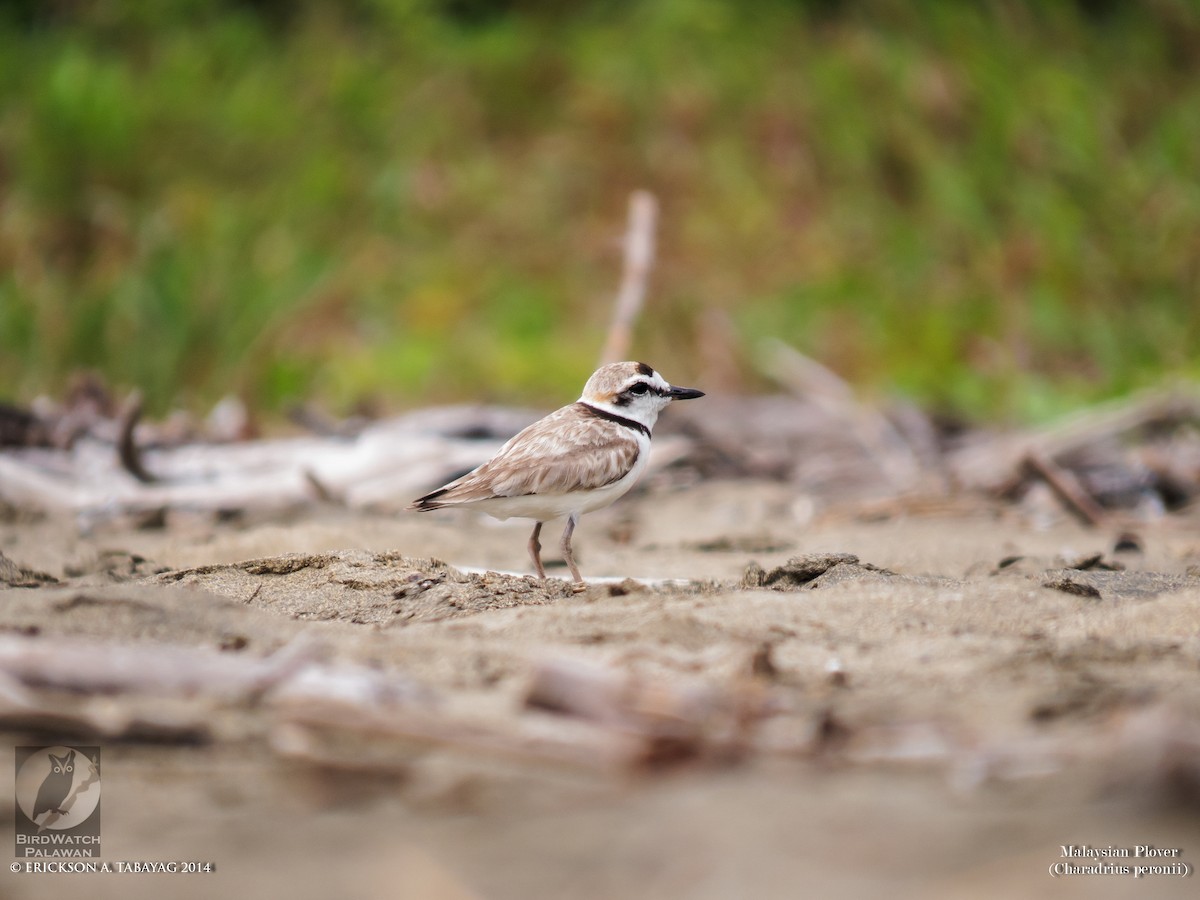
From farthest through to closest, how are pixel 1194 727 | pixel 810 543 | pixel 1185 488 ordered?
pixel 1185 488, pixel 810 543, pixel 1194 727

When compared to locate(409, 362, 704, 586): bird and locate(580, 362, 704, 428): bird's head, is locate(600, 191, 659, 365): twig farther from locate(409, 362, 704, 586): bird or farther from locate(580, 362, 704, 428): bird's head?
locate(409, 362, 704, 586): bird

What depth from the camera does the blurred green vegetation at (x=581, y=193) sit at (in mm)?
7559

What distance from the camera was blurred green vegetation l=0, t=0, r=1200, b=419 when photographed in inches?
298

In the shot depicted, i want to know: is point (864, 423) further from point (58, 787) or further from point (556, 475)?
point (58, 787)

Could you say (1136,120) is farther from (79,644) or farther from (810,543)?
(79,644)

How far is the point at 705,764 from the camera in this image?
1.77m

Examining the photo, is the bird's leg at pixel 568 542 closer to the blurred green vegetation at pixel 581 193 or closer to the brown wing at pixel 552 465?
the brown wing at pixel 552 465

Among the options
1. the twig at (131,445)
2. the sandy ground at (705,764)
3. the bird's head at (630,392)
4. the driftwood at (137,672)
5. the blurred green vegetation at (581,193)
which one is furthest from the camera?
the blurred green vegetation at (581,193)

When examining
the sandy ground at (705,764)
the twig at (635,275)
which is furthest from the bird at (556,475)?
the twig at (635,275)

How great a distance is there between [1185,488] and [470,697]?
159 inches

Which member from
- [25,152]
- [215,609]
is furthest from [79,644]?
[25,152]

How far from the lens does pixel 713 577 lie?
3586 mm

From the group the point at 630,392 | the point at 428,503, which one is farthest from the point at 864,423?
the point at 428,503

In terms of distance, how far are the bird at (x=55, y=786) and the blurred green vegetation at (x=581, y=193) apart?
16.4 ft
